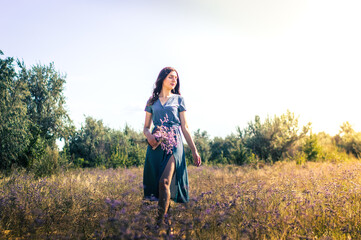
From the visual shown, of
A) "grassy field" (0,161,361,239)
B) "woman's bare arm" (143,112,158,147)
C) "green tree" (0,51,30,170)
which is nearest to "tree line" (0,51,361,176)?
"green tree" (0,51,30,170)

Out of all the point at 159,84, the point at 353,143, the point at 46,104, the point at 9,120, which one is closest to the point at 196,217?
the point at 159,84

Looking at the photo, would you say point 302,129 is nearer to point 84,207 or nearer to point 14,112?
point 84,207

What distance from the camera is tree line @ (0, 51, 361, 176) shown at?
11039mm

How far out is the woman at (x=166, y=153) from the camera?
3.48 metres

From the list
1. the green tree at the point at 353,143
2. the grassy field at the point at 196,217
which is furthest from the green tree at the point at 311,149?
the grassy field at the point at 196,217

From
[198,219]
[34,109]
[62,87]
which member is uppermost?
[62,87]

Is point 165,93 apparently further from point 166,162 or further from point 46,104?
point 46,104

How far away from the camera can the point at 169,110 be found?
3768mm

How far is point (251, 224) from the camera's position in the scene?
290 centimetres

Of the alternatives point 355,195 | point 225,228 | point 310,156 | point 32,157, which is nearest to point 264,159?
point 310,156

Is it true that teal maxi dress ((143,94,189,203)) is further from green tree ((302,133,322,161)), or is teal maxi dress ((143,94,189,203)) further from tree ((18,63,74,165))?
tree ((18,63,74,165))

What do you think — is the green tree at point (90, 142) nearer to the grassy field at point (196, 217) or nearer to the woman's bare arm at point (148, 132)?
the grassy field at point (196, 217)

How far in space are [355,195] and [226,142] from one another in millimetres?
Answer: 11233

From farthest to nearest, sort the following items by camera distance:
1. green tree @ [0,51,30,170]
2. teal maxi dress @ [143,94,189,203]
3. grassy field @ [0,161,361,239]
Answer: green tree @ [0,51,30,170] < teal maxi dress @ [143,94,189,203] < grassy field @ [0,161,361,239]
